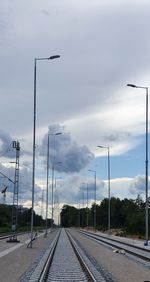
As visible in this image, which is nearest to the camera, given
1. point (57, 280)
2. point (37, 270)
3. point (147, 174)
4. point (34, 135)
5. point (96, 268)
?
point (57, 280)

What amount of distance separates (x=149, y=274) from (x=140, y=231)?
7858 centimetres

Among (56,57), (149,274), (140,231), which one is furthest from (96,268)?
(140,231)

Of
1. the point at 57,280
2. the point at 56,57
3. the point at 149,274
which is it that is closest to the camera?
the point at 57,280

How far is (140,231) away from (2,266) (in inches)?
3002

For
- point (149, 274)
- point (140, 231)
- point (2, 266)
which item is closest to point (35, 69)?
point (2, 266)

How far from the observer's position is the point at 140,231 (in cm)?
9994

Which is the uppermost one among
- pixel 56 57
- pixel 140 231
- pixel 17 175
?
pixel 56 57

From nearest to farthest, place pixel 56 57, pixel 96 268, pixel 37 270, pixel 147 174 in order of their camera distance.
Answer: pixel 37 270 → pixel 96 268 → pixel 56 57 → pixel 147 174

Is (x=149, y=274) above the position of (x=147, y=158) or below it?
below

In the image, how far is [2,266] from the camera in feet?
84.8

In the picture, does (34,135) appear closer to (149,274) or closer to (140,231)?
(149,274)

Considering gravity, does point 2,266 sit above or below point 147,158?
below

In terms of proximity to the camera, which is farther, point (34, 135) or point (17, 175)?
point (17, 175)

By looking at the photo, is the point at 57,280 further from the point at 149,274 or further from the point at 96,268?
the point at 96,268
